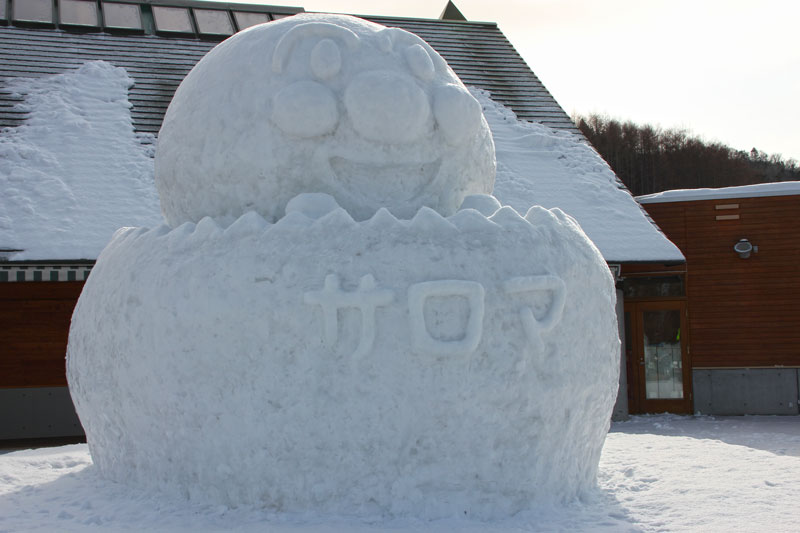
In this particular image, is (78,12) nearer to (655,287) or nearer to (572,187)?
(572,187)

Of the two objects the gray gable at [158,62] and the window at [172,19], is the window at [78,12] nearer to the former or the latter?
the gray gable at [158,62]

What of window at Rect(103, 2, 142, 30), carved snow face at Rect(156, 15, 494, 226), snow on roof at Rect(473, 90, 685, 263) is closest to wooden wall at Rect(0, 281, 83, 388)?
window at Rect(103, 2, 142, 30)

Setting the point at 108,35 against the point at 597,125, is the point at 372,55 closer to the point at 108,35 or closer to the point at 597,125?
the point at 108,35

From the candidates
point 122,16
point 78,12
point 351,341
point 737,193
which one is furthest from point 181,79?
point 351,341

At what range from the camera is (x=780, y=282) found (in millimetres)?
14109

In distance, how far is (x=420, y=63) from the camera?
524 centimetres

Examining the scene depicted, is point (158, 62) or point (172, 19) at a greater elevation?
point (172, 19)

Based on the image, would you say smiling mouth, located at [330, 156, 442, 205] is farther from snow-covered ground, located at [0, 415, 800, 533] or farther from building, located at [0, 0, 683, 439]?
building, located at [0, 0, 683, 439]

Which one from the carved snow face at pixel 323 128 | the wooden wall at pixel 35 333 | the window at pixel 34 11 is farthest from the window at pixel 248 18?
the carved snow face at pixel 323 128

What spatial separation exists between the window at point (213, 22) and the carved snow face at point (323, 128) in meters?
11.1

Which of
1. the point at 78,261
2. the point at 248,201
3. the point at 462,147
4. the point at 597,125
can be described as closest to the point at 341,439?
the point at 248,201

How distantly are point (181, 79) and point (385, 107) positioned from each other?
982 centimetres

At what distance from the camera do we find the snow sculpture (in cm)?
442

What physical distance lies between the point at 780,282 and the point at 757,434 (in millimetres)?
3618
